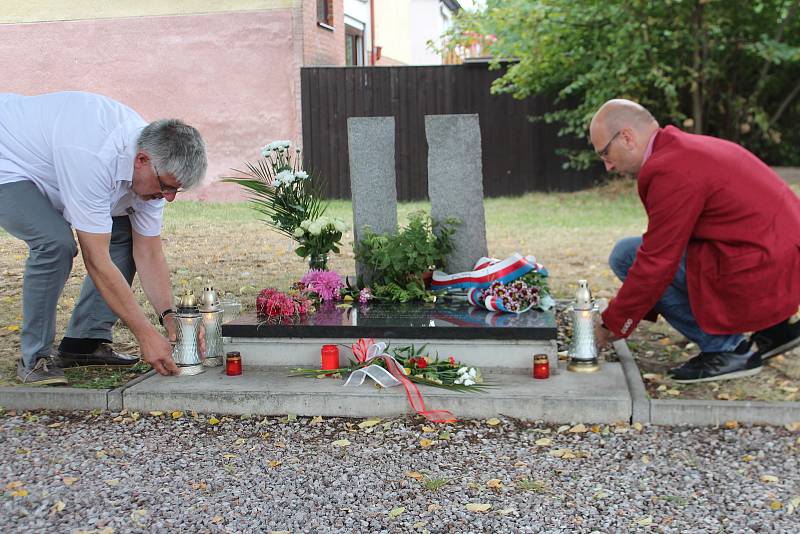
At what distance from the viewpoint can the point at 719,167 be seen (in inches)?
142

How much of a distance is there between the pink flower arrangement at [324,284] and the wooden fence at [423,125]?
30.6 ft

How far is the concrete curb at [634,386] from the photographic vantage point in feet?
12.1

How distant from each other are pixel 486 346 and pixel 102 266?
5.96ft

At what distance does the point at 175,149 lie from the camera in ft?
11.4

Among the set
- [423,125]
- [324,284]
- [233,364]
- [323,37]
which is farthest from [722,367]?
[323,37]

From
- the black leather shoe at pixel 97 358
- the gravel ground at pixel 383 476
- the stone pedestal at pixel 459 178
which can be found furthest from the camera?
the stone pedestal at pixel 459 178

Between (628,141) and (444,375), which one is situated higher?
(628,141)

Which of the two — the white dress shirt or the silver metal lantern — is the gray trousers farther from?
the silver metal lantern

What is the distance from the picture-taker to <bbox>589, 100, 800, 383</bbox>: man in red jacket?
3.57 metres

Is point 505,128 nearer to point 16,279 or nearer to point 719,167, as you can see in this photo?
point 16,279

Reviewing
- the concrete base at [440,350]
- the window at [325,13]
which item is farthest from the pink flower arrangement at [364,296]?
the window at [325,13]

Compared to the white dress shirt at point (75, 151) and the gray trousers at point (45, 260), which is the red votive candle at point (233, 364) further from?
the white dress shirt at point (75, 151)

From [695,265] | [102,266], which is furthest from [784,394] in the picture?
[102,266]

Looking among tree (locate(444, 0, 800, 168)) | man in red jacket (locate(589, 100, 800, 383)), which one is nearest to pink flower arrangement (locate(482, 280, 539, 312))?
man in red jacket (locate(589, 100, 800, 383))
